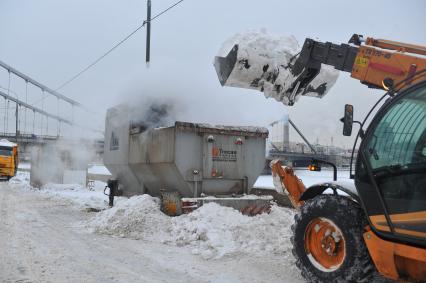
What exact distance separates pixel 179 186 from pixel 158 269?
11.1ft

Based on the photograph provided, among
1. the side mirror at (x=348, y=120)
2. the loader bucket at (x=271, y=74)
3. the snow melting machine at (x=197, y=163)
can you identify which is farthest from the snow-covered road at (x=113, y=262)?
the loader bucket at (x=271, y=74)

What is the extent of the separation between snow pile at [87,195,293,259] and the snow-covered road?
19cm

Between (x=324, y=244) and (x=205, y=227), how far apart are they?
2939 millimetres

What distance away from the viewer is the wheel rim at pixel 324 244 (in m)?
4.07

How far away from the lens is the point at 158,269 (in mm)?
5227

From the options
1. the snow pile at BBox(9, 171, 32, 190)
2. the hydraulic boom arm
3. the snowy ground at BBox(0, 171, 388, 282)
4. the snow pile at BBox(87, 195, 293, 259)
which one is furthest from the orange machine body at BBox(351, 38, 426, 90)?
the snow pile at BBox(9, 171, 32, 190)

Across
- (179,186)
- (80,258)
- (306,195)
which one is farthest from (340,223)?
(179,186)

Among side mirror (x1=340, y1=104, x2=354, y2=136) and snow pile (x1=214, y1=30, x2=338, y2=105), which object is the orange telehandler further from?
snow pile (x1=214, y1=30, x2=338, y2=105)

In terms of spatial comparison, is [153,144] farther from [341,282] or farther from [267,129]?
[341,282]

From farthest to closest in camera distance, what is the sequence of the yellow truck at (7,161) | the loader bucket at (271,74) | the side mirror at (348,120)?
the yellow truck at (7,161) < the loader bucket at (271,74) < the side mirror at (348,120)

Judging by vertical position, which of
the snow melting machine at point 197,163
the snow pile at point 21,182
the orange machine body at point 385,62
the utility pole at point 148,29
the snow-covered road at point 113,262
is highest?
the utility pole at point 148,29

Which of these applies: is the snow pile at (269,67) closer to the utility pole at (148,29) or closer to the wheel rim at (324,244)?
the wheel rim at (324,244)

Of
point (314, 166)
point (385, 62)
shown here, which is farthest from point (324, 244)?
point (385, 62)

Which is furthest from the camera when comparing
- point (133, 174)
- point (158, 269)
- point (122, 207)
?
point (133, 174)
